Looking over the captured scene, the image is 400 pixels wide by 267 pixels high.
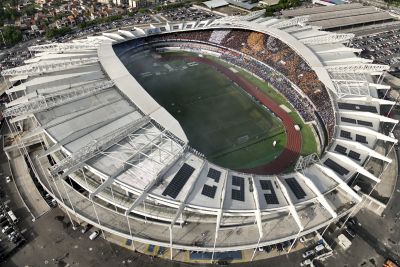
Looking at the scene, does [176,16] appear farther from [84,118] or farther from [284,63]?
[84,118]

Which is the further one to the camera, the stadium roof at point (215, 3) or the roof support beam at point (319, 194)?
the stadium roof at point (215, 3)

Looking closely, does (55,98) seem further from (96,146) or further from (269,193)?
(269,193)

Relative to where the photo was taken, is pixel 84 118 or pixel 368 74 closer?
pixel 84 118

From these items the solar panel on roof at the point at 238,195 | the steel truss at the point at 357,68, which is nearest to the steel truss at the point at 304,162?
the solar panel on roof at the point at 238,195

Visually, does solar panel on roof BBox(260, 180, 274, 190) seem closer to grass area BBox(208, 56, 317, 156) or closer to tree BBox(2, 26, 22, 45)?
grass area BBox(208, 56, 317, 156)

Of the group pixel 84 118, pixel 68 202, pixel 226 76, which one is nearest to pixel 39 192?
pixel 68 202

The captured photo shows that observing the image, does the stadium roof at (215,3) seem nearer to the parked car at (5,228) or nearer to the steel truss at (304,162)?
the steel truss at (304,162)

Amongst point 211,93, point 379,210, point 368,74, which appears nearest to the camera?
point 379,210
